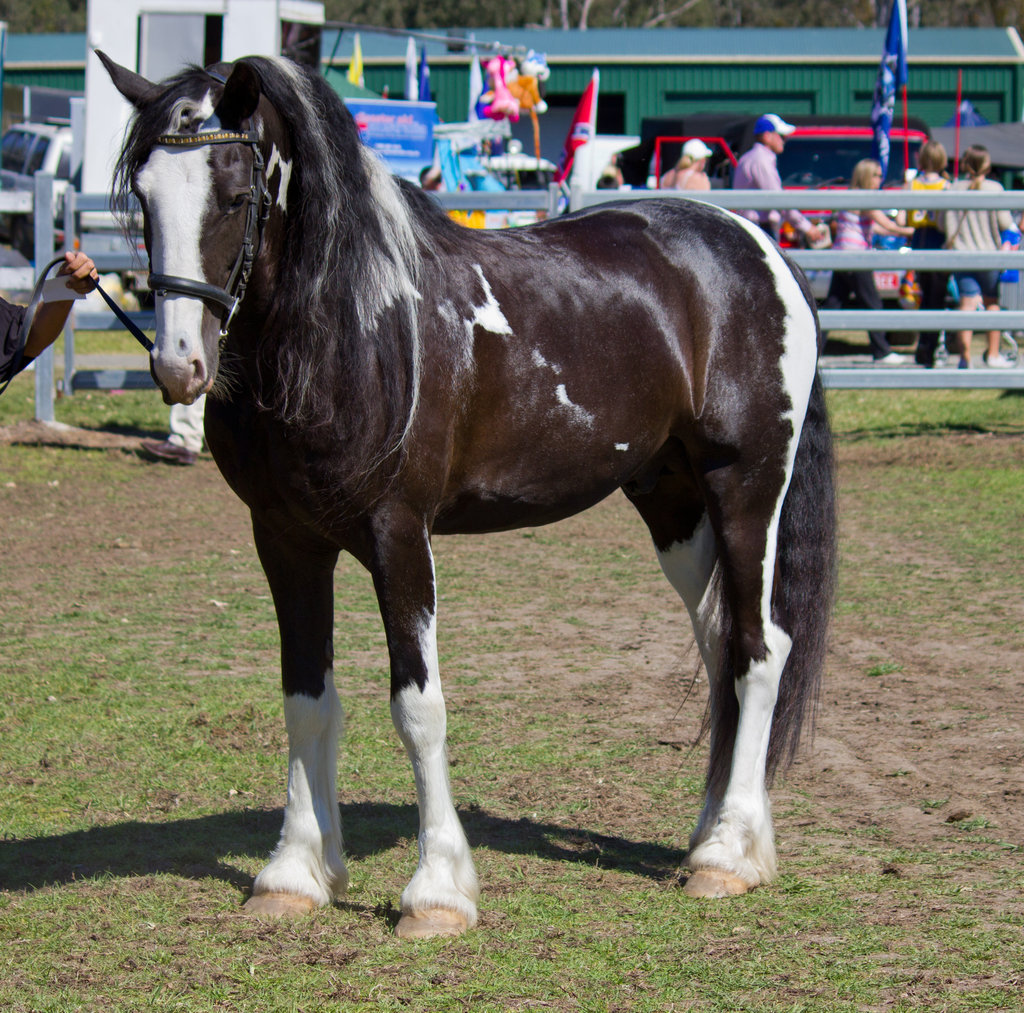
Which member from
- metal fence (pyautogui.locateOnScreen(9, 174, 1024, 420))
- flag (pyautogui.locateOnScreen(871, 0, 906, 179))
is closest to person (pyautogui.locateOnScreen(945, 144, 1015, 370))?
metal fence (pyautogui.locateOnScreen(9, 174, 1024, 420))

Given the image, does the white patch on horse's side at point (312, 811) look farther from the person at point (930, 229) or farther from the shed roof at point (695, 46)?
the shed roof at point (695, 46)

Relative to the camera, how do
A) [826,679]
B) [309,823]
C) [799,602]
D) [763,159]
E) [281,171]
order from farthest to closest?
[763,159] → [826,679] → [799,602] → [309,823] → [281,171]

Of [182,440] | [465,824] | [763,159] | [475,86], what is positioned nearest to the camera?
[465,824]

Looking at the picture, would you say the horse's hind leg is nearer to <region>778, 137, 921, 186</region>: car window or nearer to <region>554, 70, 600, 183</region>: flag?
<region>554, 70, 600, 183</region>: flag

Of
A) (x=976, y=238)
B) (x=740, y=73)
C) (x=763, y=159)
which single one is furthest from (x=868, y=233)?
(x=740, y=73)

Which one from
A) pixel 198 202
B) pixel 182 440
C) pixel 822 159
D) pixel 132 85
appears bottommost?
pixel 182 440

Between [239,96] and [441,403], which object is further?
[441,403]

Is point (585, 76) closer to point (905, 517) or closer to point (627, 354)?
point (905, 517)

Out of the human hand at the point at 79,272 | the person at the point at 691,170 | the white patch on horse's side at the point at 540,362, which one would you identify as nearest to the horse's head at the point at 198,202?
the human hand at the point at 79,272

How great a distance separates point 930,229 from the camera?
40.1ft

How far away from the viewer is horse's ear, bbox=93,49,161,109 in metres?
2.83

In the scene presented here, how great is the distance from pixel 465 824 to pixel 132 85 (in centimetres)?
232

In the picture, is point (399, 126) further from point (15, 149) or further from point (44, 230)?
point (15, 149)

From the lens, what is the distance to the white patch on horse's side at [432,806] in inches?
122
